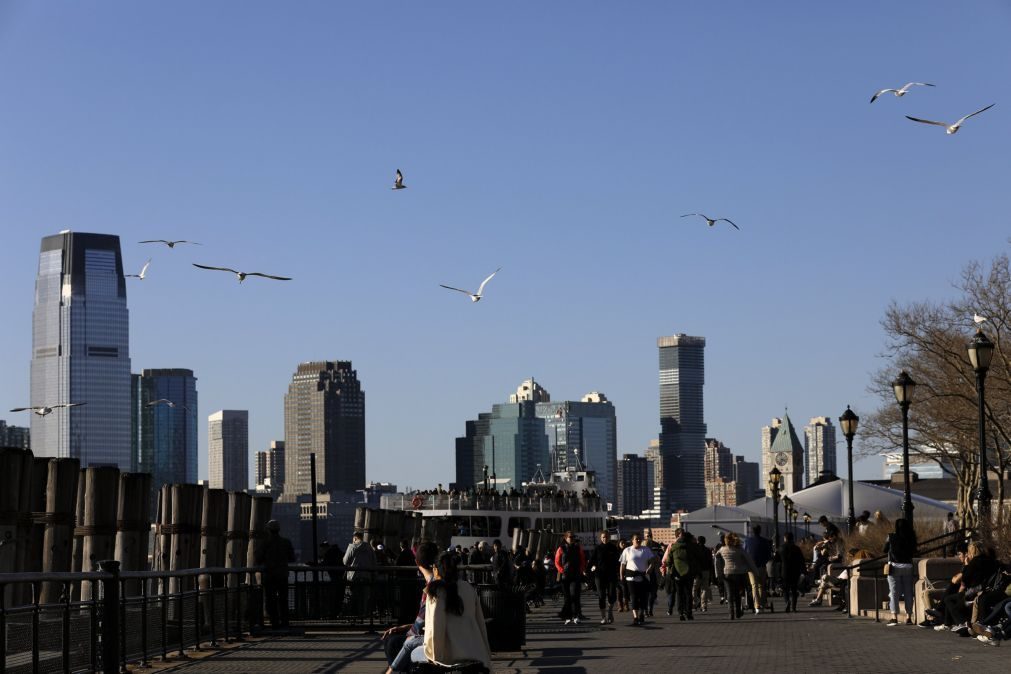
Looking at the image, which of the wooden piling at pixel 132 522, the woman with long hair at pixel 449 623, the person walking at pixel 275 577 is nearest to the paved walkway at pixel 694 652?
the person walking at pixel 275 577

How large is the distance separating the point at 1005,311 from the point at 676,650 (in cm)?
3354

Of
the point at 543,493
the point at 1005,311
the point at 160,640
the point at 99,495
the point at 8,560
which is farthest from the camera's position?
the point at 543,493

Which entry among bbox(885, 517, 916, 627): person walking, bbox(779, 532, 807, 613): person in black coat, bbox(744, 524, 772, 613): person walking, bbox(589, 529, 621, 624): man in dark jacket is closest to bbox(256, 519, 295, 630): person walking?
bbox(589, 529, 621, 624): man in dark jacket

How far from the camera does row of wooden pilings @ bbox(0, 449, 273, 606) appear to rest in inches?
726

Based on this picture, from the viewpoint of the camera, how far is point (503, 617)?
18.0 metres

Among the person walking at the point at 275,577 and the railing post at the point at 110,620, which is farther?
the person walking at the point at 275,577

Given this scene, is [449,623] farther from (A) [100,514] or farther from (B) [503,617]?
(A) [100,514]

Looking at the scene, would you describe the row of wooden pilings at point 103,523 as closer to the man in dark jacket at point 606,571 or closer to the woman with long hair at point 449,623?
the woman with long hair at point 449,623

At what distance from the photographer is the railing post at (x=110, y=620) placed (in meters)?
14.5

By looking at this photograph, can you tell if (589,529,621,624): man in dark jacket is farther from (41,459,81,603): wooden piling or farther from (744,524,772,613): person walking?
(41,459,81,603): wooden piling

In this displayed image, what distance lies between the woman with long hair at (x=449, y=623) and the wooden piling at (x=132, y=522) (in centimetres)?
1164

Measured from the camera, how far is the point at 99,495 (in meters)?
21.4

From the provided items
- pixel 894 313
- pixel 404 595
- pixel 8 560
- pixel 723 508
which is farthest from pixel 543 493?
pixel 8 560

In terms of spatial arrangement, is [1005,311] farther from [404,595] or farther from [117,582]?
[117,582]
